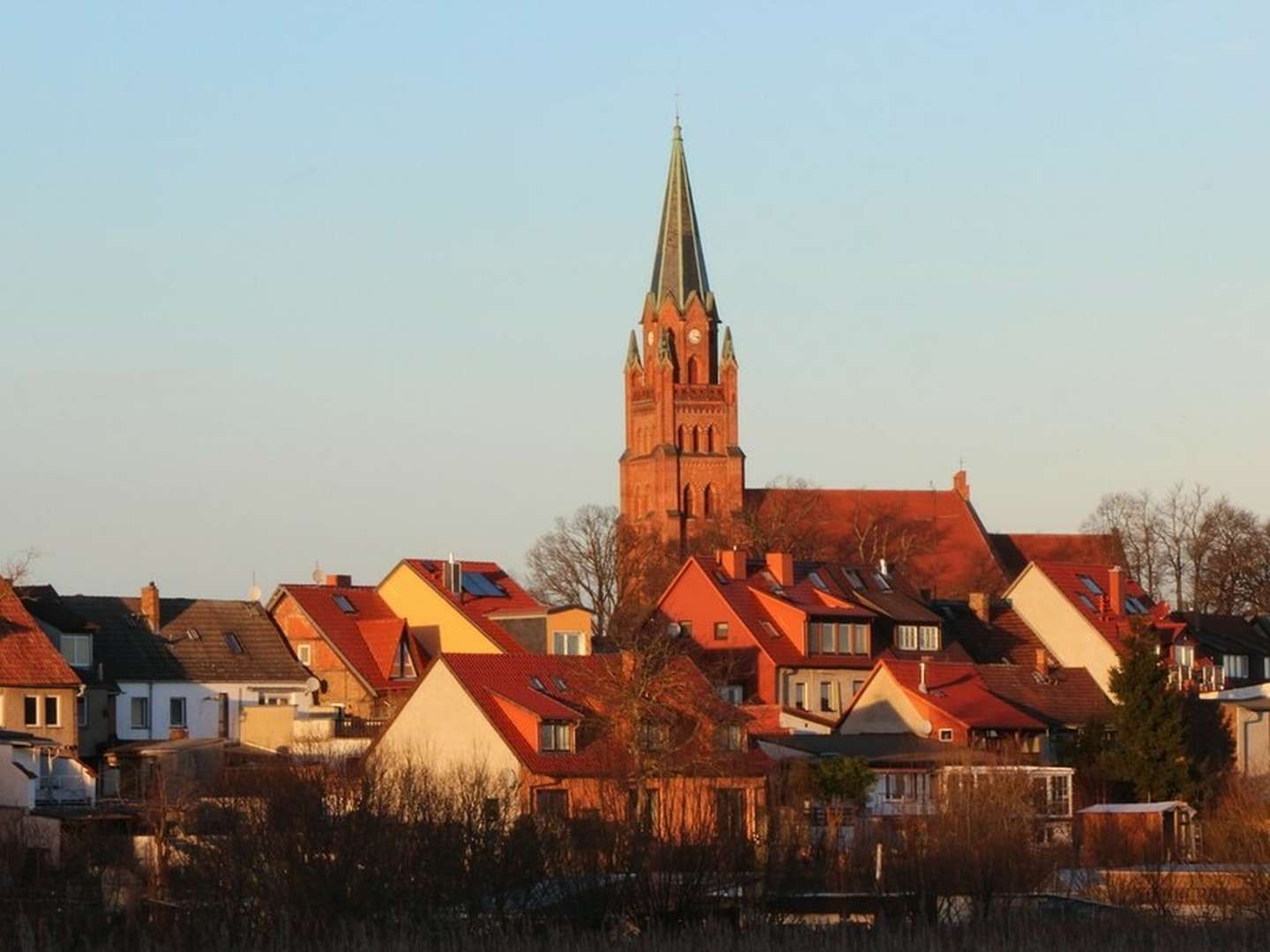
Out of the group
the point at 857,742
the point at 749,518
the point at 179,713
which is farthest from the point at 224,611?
the point at 749,518

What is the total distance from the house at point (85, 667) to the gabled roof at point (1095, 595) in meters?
30.4

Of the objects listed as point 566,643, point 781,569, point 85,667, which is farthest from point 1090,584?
point 85,667

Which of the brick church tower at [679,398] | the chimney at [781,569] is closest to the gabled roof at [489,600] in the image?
the chimney at [781,569]

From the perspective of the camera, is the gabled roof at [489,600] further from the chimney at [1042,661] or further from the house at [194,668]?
the chimney at [1042,661]

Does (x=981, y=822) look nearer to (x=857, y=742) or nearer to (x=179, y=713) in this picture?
(x=857, y=742)

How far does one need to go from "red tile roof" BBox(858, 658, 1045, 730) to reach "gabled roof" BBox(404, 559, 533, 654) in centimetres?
1118

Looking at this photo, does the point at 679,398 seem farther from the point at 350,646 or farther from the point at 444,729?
the point at 444,729

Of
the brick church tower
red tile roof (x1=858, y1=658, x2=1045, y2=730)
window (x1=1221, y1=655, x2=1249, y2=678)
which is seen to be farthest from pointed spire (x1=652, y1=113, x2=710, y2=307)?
red tile roof (x1=858, y1=658, x2=1045, y2=730)

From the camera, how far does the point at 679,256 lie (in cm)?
16575

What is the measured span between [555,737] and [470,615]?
64.4 ft

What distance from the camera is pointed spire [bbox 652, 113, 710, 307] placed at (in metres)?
164

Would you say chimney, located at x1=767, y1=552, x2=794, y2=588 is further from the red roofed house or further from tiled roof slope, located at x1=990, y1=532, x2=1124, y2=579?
tiled roof slope, located at x1=990, y1=532, x2=1124, y2=579

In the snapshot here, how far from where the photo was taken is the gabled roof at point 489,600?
83.0m

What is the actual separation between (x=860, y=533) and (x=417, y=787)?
103 metres
